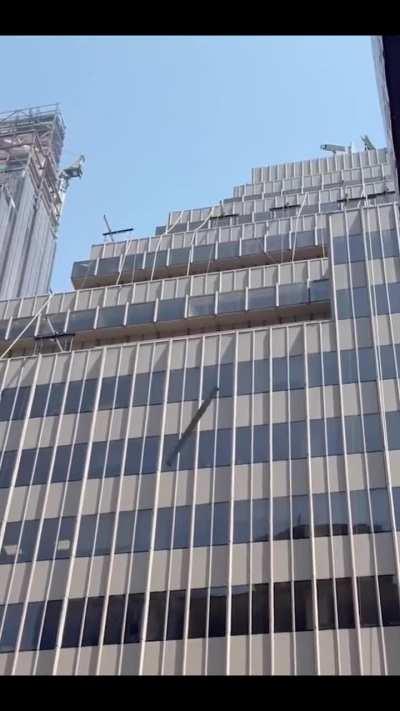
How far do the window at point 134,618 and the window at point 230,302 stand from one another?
23.6 meters

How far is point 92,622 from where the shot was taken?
37.6 meters

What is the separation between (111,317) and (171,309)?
14.8 ft

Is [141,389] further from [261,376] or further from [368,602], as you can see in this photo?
[368,602]

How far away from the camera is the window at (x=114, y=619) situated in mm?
36750

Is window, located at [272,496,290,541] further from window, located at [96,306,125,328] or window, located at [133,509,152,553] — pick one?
window, located at [96,306,125,328]

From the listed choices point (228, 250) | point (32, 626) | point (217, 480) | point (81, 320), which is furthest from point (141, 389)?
point (228, 250)

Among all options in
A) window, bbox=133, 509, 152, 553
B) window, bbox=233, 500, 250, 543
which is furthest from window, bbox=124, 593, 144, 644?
window, bbox=233, 500, 250, 543

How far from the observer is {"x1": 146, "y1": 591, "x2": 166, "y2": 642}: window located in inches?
1435

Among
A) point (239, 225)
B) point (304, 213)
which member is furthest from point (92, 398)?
point (304, 213)

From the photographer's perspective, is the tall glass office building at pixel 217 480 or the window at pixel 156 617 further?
the window at pixel 156 617

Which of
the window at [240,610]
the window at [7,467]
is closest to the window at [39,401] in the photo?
the window at [7,467]

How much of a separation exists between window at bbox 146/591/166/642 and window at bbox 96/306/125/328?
24.1 m

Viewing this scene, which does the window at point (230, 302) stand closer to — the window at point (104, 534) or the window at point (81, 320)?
the window at point (81, 320)
